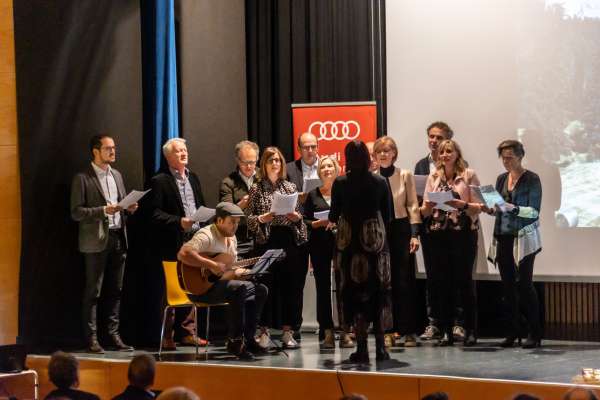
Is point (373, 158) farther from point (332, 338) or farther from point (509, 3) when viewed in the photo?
point (509, 3)

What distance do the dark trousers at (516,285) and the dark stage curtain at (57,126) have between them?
9.84 ft

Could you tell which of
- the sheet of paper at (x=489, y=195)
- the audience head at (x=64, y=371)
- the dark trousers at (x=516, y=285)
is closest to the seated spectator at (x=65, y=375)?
the audience head at (x=64, y=371)

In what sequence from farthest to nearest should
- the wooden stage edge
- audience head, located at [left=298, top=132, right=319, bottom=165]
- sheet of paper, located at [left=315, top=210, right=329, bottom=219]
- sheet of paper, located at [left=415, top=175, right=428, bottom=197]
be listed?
audience head, located at [left=298, top=132, right=319, bottom=165], sheet of paper, located at [left=415, top=175, right=428, bottom=197], sheet of paper, located at [left=315, top=210, right=329, bottom=219], the wooden stage edge

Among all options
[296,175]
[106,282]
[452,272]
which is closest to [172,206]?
[106,282]

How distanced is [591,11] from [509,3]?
0.69 m

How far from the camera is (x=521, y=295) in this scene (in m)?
6.71

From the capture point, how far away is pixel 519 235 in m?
6.66

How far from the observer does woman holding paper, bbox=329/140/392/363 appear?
608cm

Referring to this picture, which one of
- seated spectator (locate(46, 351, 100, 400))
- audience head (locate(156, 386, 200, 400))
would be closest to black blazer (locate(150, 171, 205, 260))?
seated spectator (locate(46, 351, 100, 400))

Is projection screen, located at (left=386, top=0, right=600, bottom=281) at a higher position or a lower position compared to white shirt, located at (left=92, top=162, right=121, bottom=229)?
higher

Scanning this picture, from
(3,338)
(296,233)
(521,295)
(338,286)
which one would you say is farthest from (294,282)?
(3,338)

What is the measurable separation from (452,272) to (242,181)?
1.67 m

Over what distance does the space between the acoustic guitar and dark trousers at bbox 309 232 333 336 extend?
562 millimetres

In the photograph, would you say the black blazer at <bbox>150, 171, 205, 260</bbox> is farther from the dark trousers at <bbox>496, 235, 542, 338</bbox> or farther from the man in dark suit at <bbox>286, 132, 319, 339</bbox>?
the dark trousers at <bbox>496, 235, 542, 338</bbox>
